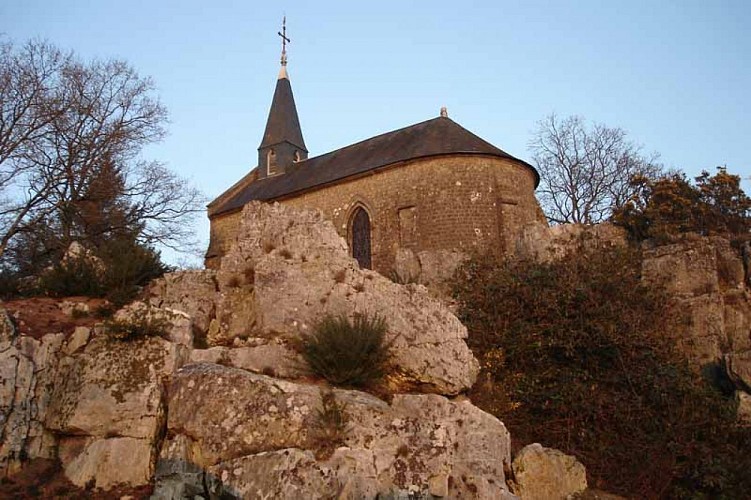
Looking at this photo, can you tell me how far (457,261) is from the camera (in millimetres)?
15508

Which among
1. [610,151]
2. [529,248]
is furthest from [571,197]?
[529,248]

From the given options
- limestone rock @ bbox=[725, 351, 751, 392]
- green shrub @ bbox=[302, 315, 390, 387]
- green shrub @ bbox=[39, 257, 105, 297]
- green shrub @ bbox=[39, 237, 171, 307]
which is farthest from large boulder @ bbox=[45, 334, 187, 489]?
limestone rock @ bbox=[725, 351, 751, 392]

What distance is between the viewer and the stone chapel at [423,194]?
835 inches

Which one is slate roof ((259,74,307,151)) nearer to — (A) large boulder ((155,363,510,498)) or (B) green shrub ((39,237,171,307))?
(B) green shrub ((39,237,171,307))

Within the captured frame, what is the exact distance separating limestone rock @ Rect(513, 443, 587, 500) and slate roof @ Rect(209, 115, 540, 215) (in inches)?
575

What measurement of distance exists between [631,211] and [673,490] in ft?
32.3

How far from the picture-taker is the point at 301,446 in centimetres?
679

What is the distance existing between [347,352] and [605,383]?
493 centimetres

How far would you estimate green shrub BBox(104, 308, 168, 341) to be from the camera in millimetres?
7875

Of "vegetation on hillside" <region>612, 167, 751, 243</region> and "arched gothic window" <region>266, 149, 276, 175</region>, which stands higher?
"arched gothic window" <region>266, 149, 276, 175</region>

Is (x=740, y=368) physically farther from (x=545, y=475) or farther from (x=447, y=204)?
(x=447, y=204)

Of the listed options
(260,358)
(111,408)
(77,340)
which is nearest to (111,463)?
(111,408)

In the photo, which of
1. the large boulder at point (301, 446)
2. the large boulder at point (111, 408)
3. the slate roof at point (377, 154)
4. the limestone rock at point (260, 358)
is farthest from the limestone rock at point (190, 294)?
the slate roof at point (377, 154)

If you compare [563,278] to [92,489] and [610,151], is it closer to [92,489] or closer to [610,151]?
[92,489]
